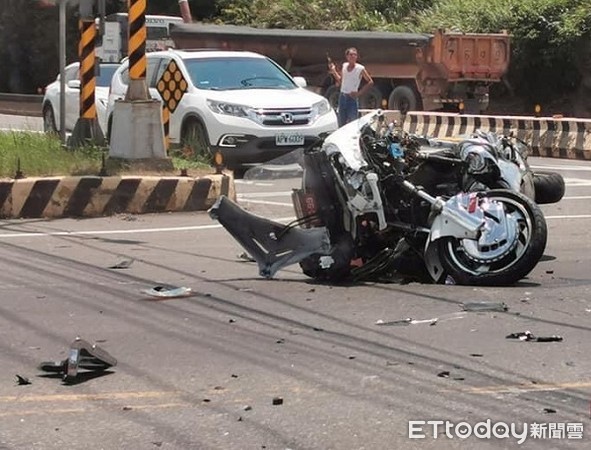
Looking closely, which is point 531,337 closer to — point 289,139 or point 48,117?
point 289,139

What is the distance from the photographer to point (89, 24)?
1548 cm

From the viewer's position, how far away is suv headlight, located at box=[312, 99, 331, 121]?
16.7 m

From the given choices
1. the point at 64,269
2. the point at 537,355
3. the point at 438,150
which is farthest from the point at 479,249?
the point at 64,269

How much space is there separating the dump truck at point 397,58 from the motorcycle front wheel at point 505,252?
62.2 feet

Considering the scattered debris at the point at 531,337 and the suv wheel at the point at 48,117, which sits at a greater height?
the scattered debris at the point at 531,337

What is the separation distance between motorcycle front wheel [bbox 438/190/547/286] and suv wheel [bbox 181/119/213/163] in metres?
7.22

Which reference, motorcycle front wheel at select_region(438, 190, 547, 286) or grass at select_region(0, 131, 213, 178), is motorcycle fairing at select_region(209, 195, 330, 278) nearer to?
motorcycle front wheel at select_region(438, 190, 547, 286)

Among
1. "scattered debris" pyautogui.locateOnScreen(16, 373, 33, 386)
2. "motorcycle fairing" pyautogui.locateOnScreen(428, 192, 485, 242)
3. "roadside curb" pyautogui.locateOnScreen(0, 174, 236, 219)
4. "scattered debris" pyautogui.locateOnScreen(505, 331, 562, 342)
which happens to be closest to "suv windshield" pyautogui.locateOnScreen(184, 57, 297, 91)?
"roadside curb" pyautogui.locateOnScreen(0, 174, 236, 219)

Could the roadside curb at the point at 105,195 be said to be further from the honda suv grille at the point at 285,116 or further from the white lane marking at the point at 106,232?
the honda suv grille at the point at 285,116

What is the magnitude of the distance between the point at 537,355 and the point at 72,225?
6704 millimetres

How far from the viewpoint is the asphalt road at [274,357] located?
5410 millimetres

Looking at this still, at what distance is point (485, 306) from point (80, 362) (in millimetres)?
2856

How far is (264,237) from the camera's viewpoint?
9.23 m

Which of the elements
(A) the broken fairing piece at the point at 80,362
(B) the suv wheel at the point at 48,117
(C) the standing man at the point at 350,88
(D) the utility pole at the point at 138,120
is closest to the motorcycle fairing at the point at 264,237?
(A) the broken fairing piece at the point at 80,362
